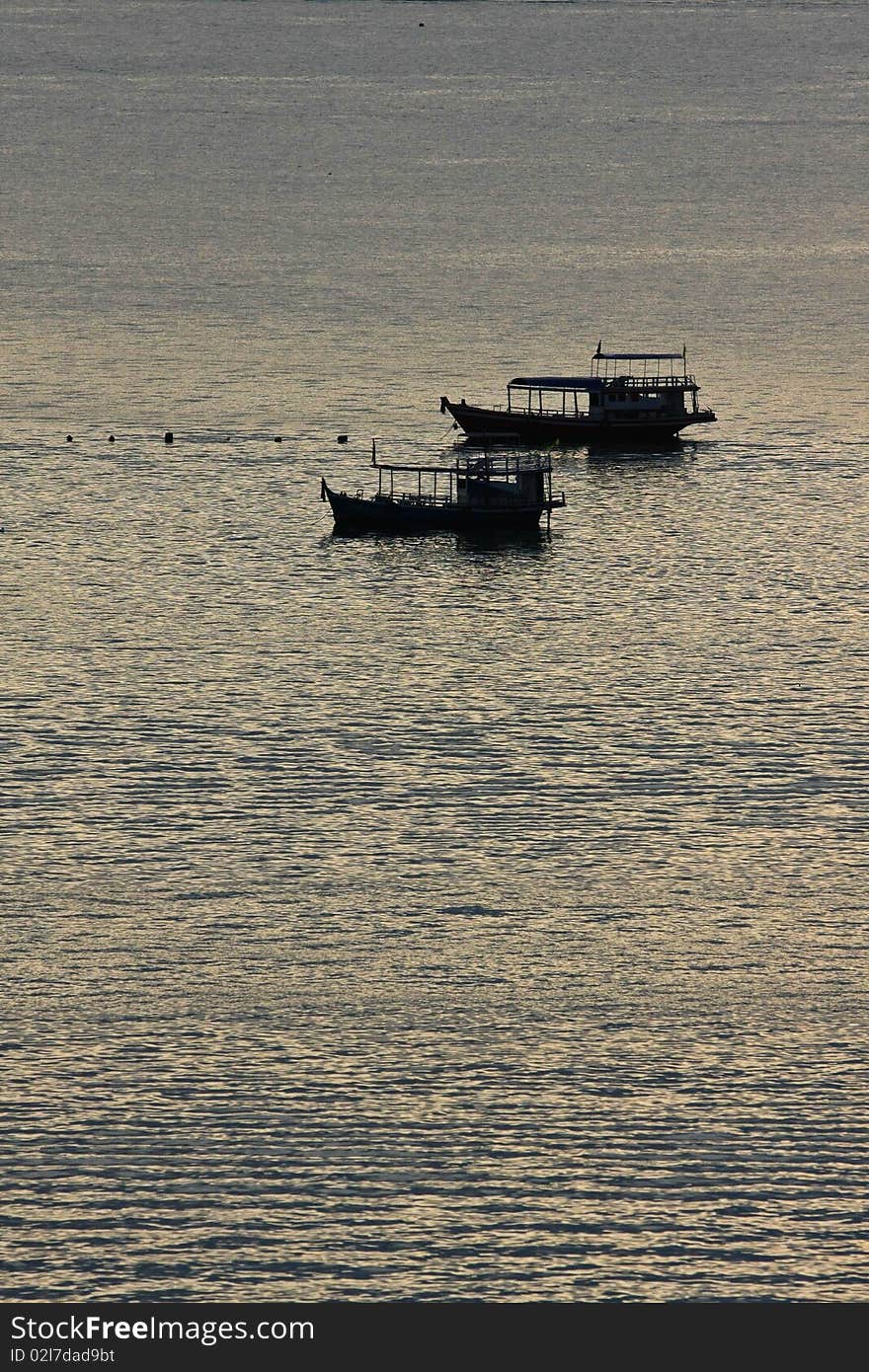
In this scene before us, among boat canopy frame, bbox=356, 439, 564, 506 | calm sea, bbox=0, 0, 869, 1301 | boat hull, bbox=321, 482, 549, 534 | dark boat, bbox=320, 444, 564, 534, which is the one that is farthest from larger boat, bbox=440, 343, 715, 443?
calm sea, bbox=0, 0, 869, 1301

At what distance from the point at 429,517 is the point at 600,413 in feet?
115

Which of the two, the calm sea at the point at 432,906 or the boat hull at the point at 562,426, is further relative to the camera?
the boat hull at the point at 562,426

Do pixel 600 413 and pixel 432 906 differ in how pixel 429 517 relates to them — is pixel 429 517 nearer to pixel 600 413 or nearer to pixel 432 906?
pixel 600 413

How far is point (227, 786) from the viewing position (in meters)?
99.2

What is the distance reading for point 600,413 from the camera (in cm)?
18688

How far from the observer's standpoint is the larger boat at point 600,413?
178 metres

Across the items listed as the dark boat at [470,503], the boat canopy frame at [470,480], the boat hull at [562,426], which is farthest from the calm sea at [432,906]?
the boat hull at [562,426]

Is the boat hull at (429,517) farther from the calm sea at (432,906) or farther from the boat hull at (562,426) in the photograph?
the boat hull at (562,426)

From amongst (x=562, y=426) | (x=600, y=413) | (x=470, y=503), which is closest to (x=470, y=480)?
(x=470, y=503)

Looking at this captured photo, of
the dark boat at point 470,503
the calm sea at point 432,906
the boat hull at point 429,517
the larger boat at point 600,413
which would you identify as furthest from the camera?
the larger boat at point 600,413

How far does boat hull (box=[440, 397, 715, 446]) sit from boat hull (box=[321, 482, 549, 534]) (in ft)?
53.4

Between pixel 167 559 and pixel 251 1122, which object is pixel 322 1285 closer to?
pixel 251 1122

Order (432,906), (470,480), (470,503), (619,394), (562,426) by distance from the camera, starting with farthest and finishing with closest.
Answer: (619,394) < (562,426) < (470,503) < (470,480) < (432,906)

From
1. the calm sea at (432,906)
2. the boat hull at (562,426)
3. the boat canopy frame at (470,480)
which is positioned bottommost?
the calm sea at (432,906)
